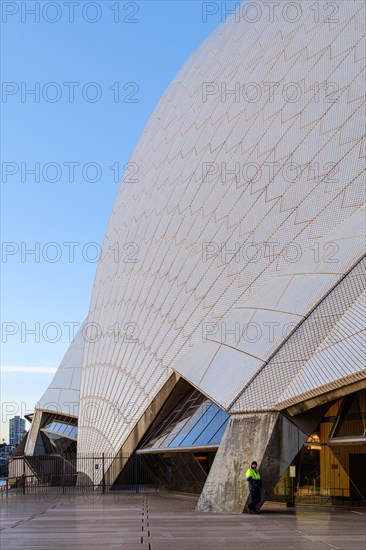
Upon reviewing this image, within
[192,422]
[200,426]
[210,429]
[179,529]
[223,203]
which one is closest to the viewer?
[179,529]

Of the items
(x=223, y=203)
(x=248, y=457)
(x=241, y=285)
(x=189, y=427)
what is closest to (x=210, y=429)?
(x=189, y=427)

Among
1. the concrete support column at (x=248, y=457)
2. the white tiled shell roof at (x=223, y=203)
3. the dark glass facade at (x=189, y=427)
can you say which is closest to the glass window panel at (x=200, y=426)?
the dark glass facade at (x=189, y=427)

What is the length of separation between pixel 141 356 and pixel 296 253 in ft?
27.5

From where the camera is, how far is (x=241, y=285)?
22844 mm

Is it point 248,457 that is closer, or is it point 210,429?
point 248,457

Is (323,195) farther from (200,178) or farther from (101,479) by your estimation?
(101,479)

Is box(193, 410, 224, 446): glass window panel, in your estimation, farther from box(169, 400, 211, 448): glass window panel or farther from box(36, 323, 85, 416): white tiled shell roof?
box(36, 323, 85, 416): white tiled shell roof

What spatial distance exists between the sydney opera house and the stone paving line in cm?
133

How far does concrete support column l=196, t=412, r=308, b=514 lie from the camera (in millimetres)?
16578

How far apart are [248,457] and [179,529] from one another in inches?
147

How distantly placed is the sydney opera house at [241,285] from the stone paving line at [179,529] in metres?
1.33

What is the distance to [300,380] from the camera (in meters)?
16.5

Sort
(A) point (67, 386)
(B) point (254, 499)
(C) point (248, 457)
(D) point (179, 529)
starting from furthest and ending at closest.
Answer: (A) point (67, 386), (C) point (248, 457), (B) point (254, 499), (D) point (179, 529)

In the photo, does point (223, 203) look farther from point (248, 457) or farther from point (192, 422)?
point (248, 457)
